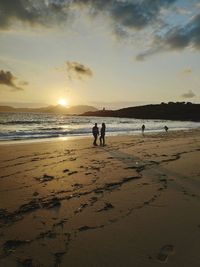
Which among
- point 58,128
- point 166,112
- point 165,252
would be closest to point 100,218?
point 165,252

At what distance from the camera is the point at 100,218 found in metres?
5.95

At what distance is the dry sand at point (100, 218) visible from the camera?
4449 millimetres

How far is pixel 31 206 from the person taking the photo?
673 centimetres

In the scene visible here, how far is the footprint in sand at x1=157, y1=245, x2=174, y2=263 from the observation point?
4.32 metres

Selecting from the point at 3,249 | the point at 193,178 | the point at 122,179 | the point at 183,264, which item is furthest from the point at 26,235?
the point at 193,178

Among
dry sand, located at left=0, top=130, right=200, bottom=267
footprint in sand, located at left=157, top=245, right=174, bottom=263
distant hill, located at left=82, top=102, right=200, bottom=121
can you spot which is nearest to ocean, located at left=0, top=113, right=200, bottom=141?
dry sand, located at left=0, top=130, right=200, bottom=267

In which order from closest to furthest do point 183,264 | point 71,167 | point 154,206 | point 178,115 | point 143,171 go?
1. point 183,264
2. point 154,206
3. point 143,171
4. point 71,167
5. point 178,115

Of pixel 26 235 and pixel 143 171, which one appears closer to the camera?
pixel 26 235

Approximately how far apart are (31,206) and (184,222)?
134 inches

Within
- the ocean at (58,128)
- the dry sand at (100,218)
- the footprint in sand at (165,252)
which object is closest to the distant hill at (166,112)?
the ocean at (58,128)

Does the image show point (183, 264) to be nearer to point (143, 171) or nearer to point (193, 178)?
point (193, 178)

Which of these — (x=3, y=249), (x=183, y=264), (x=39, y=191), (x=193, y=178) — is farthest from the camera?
(x=193, y=178)

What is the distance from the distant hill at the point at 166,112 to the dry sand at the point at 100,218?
11756 centimetres

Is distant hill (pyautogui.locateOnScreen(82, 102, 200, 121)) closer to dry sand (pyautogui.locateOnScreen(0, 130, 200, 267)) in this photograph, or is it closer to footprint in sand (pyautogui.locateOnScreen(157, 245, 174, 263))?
dry sand (pyautogui.locateOnScreen(0, 130, 200, 267))
